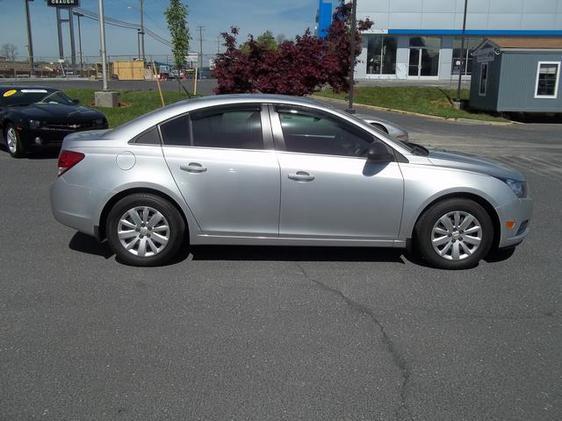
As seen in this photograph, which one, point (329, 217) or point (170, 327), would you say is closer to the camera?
point (170, 327)

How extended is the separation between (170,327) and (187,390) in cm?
86

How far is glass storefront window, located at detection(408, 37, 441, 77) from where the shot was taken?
43094 mm

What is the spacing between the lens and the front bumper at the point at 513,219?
5133 millimetres

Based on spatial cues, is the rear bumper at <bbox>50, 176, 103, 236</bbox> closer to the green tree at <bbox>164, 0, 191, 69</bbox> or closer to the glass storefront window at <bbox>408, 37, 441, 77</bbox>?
the green tree at <bbox>164, 0, 191, 69</bbox>

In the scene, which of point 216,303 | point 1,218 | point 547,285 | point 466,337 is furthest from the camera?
point 1,218

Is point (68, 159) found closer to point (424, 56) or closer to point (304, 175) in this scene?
point (304, 175)

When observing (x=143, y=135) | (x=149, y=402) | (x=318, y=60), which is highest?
(x=318, y=60)

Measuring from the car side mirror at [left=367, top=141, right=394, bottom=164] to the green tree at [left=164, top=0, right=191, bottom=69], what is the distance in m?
18.4

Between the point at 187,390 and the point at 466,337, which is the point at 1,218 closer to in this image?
the point at 187,390

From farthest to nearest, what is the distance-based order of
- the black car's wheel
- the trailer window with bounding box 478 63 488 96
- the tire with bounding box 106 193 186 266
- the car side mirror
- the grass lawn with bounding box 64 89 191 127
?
the trailer window with bounding box 478 63 488 96
the grass lawn with bounding box 64 89 191 127
the black car's wheel
the tire with bounding box 106 193 186 266
the car side mirror

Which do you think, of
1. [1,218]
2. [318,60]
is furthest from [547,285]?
[318,60]

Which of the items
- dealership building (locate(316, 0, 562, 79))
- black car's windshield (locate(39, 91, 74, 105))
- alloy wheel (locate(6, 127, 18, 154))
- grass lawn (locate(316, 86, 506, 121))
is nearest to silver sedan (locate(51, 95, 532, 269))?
alloy wheel (locate(6, 127, 18, 154))

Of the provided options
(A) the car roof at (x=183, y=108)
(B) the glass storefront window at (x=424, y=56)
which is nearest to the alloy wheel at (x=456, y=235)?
(A) the car roof at (x=183, y=108)

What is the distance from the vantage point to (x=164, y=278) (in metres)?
4.93
